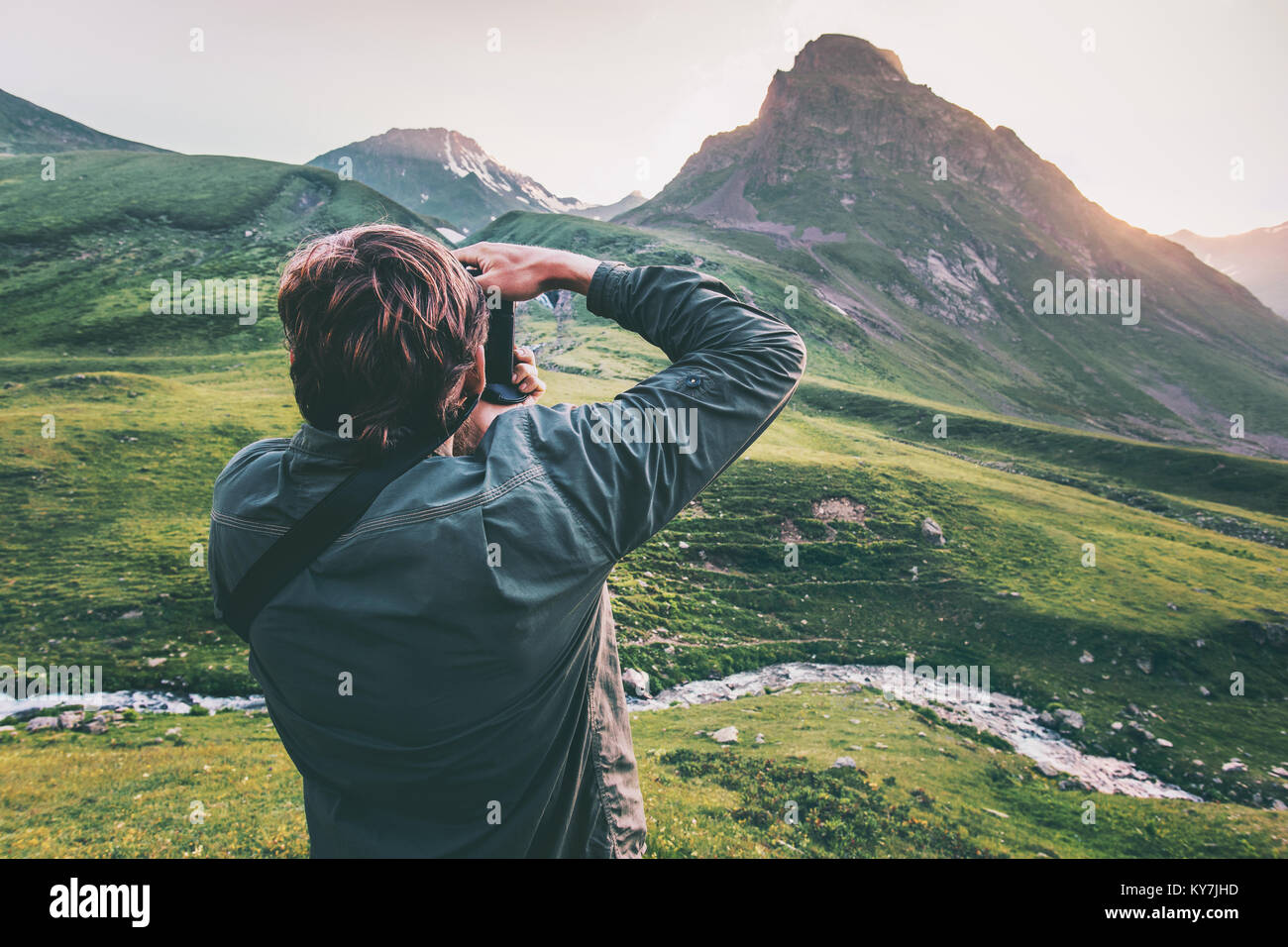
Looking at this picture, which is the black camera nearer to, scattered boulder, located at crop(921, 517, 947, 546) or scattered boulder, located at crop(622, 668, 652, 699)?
scattered boulder, located at crop(622, 668, 652, 699)

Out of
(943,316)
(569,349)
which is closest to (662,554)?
(569,349)

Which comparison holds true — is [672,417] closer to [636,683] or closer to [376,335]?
[376,335]

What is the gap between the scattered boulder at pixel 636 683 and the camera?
46.6 feet

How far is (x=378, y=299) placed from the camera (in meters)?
1.92

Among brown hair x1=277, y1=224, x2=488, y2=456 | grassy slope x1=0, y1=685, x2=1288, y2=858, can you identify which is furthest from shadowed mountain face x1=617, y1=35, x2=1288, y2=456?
brown hair x1=277, y1=224, x2=488, y2=456

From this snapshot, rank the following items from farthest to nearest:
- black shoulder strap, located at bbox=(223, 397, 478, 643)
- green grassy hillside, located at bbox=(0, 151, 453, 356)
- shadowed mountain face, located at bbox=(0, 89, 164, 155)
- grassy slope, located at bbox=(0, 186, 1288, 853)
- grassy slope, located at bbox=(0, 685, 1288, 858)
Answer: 1. shadowed mountain face, located at bbox=(0, 89, 164, 155)
2. green grassy hillside, located at bbox=(0, 151, 453, 356)
3. grassy slope, located at bbox=(0, 186, 1288, 853)
4. grassy slope, located at bbox=(0, 685, 1288, 858)
5. black shoulder strap, located at bbox=(223, 397, 478, 643)

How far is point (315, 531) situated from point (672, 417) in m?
1.21

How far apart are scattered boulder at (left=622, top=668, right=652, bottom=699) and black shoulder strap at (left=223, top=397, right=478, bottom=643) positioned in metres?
13.1

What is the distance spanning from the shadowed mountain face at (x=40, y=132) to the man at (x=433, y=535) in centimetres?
18065

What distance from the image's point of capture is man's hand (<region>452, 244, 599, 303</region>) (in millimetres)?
2479

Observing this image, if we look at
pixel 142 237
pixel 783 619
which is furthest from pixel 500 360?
pixel 142 237
